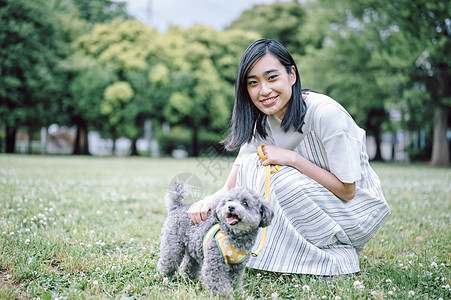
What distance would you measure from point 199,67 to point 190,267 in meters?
24.5

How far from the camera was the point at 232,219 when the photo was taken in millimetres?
2316

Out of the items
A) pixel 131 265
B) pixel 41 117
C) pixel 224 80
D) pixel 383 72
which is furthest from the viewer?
pixel 224 80

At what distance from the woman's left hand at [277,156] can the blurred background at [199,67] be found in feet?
48.7

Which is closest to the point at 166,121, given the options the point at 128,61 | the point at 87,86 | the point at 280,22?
the point at 128,61

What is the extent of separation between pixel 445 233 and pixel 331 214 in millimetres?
2336

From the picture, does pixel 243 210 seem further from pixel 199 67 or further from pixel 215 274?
pixel 199 67

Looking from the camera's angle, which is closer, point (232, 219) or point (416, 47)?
point (232, 219)

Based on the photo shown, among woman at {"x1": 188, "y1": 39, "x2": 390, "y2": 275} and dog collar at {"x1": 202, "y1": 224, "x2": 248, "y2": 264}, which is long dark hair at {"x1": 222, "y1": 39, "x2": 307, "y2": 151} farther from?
dog collar at {"x1": 202, "y1": 224, "x2": 248, "y2": 264}

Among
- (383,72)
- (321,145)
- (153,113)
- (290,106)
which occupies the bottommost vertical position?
(321,145)

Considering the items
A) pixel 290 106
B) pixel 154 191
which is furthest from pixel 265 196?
pixel 154 191

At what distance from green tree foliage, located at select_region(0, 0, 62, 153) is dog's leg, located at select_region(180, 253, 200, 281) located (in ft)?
74.2

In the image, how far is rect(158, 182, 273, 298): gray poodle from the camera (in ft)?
7.83

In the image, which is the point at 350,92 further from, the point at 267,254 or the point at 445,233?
the point at 267,254

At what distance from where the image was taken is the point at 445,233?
4.29 m
